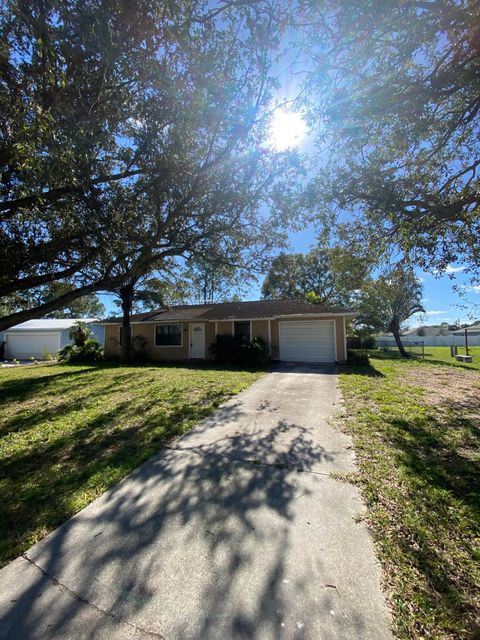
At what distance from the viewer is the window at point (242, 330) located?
15.9 m

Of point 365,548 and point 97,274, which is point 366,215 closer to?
point 365,548

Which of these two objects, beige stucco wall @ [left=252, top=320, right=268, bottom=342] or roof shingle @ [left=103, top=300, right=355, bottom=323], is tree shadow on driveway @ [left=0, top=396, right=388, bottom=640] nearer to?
roof shingle @ [left=103, top=300, right=355, bottom=323]

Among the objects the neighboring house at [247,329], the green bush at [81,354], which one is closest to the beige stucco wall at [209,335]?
the neighboring house at [247,329]

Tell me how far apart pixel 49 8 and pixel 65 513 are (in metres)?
5.90

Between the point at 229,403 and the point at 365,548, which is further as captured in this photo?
the point at 229,403

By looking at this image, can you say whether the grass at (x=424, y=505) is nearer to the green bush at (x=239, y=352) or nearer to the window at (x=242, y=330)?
the green bush at (x=239, y=352)

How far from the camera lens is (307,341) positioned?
15062 mm

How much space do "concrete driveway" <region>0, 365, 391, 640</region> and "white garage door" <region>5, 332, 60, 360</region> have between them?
25.7 metres

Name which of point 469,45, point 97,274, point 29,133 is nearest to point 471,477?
point 469,45

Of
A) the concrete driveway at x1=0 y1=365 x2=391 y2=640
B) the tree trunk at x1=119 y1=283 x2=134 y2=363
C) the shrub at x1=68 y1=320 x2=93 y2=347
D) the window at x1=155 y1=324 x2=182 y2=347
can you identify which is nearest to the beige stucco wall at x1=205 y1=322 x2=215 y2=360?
the window at x1=155 y1=324 x2=182 y2=347

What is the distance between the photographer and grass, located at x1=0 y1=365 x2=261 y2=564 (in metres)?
2.98

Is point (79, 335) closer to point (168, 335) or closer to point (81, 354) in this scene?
point (81, 354)

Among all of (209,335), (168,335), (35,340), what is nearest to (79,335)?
(168,335)

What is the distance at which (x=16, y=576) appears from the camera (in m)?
2.14
